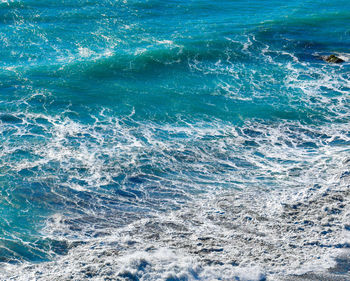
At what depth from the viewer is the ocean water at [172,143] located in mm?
10828

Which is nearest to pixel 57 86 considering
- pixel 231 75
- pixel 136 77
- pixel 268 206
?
pixel 136 77

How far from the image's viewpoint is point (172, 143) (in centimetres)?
1631

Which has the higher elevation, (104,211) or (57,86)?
(57,86)

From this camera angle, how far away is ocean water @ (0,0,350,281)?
10828 mm

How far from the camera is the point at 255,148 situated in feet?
52.2

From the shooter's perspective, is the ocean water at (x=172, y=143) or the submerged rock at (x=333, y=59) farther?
the submerged rock at (x=333, y=59)

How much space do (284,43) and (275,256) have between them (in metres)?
17.5

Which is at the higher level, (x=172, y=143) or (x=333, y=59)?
(x=333, y=59)

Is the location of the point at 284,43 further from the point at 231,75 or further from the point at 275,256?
the point at 275,256

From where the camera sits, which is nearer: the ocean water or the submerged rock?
the ocean water

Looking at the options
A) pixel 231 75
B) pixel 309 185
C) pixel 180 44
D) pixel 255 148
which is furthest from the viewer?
pixel 180 44

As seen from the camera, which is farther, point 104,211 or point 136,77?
point 136,77

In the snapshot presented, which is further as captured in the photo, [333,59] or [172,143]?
[333,59]

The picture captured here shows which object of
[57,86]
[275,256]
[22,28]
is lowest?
[275,256]
